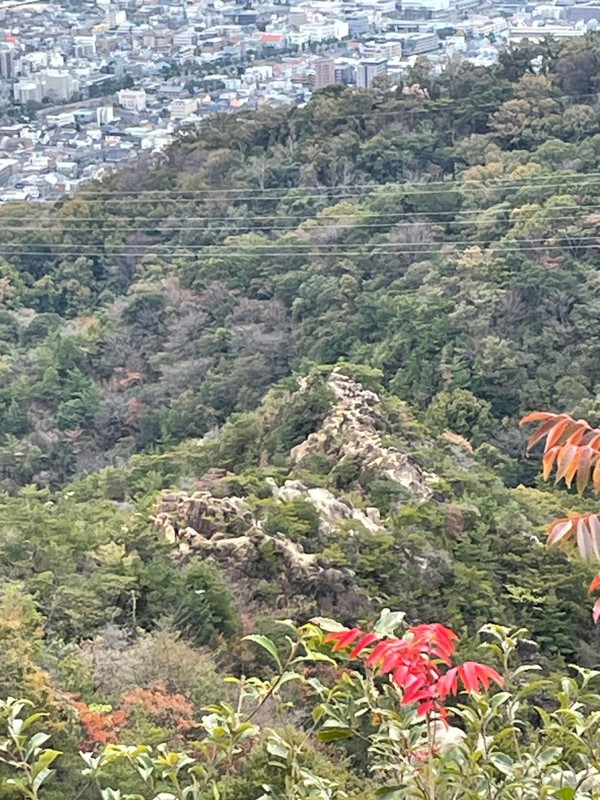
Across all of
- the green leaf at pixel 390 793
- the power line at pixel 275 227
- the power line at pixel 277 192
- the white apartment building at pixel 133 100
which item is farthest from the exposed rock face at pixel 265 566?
the white apartment building at pixel 133 100

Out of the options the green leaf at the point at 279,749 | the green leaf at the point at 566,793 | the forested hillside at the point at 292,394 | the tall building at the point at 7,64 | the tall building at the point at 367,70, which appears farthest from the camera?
the tall building at the point at 7,64

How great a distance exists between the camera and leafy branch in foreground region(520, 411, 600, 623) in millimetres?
2525

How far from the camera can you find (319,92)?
75.8ft

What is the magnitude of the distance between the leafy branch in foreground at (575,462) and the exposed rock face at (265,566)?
5.61 metres

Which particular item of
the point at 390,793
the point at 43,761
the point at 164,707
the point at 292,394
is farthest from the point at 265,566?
the point at 390,793

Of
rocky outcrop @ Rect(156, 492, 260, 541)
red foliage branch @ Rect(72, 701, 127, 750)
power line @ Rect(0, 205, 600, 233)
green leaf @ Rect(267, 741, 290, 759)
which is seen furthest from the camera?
power line @ Rect(0, 205, 600, 233)

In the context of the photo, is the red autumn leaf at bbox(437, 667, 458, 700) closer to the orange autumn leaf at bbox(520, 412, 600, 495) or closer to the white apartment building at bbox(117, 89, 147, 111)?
the orange autumn leaf at bbox(520, 412, 600, 495)

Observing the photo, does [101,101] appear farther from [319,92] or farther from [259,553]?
[259,553]

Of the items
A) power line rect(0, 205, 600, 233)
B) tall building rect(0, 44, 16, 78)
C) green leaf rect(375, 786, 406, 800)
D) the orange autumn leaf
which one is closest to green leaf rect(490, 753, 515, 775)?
green leaf rect(375, 786, 406, 800)

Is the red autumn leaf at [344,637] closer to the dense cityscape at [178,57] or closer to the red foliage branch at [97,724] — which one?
the red foliage branch at [97,724]

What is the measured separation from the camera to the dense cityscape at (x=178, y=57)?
28484 millimetres

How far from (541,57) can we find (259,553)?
16.6m

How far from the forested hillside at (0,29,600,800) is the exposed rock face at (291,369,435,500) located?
0.09 ft

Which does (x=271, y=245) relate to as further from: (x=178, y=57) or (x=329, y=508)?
(x=178, y=57)
